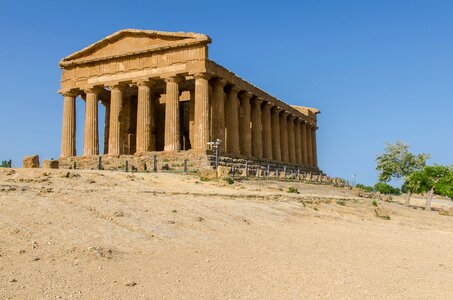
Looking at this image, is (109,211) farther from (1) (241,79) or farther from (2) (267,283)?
(1) (241,79)

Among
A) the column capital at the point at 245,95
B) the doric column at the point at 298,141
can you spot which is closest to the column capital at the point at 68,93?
the column capital at the point at 245,95

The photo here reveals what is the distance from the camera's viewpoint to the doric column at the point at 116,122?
131 feet

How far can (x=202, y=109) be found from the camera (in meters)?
36.7

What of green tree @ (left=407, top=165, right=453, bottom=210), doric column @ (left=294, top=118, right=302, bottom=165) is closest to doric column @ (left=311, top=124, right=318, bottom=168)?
doric column @ (left=294, top=118, right=302, bottom=165)

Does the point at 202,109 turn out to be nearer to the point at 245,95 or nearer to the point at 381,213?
the point at 245,95

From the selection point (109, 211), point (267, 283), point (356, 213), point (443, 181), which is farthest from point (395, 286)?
point (443, 181)

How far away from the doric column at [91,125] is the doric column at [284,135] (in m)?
20.8

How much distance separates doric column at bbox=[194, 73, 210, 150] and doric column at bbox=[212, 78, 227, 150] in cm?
211

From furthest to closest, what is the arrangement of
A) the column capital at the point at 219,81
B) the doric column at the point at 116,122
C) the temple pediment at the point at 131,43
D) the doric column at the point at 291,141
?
the doric column at the point at 291,141, the doric column at the point at 116,122, the column capital at the point at 219,81, the temple pediment at the point at 131,43

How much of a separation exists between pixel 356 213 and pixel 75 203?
13.6 meters

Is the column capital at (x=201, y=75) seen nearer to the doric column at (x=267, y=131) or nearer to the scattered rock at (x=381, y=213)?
the doric column at (x=267, y=131)

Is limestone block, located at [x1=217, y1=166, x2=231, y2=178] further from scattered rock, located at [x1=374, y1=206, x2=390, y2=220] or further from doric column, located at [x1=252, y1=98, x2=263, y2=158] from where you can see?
doric column, located at [x1=252, y1=98, x2=263, y2=158]

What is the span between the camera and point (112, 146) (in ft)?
132

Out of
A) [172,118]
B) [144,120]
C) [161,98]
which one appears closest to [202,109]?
[172,118]
